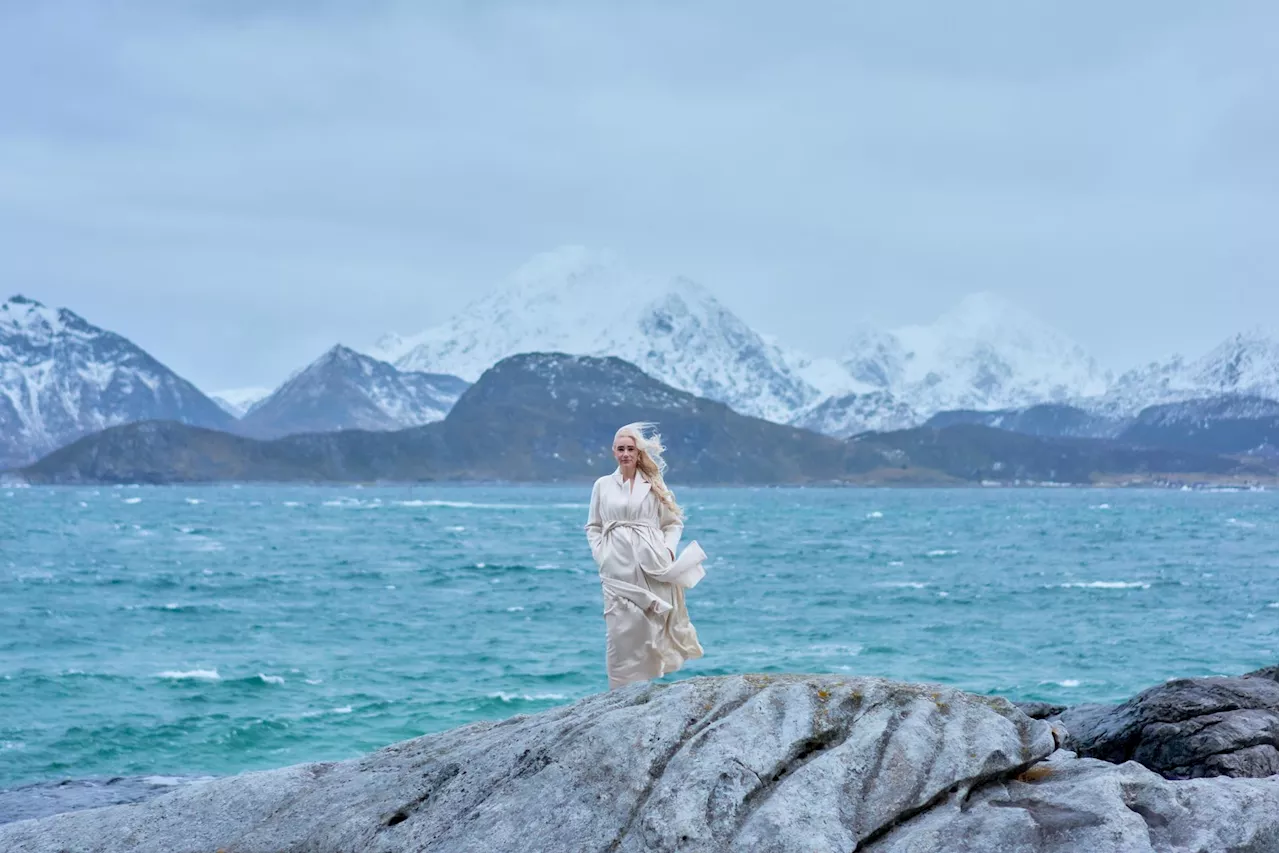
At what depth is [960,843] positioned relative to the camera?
7.57 meters

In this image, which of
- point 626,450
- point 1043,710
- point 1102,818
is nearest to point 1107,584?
point 1043,710

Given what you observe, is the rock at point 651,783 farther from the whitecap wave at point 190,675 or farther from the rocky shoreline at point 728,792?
the whitecap wave at point 190,675

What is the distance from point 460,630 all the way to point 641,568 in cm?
3251

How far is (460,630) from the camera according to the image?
43.5 metres

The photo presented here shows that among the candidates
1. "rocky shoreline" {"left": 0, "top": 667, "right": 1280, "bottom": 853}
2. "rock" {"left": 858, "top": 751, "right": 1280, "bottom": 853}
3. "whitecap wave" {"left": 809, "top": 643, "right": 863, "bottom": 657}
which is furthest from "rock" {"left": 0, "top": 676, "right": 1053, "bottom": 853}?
"whitecap wave" {"left": 809, "top": 643, "right": 863, "bottom": 657}

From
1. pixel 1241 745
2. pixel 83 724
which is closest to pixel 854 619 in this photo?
pixel 83 724

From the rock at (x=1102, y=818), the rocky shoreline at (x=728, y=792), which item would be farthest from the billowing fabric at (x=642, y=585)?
the rock at (x=1102, y=818)

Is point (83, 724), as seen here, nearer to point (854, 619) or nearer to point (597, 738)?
point (597, 738)

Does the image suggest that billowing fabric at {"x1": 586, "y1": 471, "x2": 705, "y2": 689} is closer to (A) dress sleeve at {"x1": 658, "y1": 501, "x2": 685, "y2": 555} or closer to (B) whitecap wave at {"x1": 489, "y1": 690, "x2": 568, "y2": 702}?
(A) dress sleeve at {"x1": 658, "y1": 501, "x2": 685, "y2": 555}

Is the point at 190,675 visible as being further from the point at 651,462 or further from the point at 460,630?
the point at 651,462

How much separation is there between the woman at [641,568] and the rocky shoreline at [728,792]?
2287mm

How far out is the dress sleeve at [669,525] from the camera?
12.0 metres

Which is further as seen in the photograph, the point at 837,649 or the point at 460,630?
the point at 460,630

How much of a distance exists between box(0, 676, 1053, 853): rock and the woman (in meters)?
2.39
